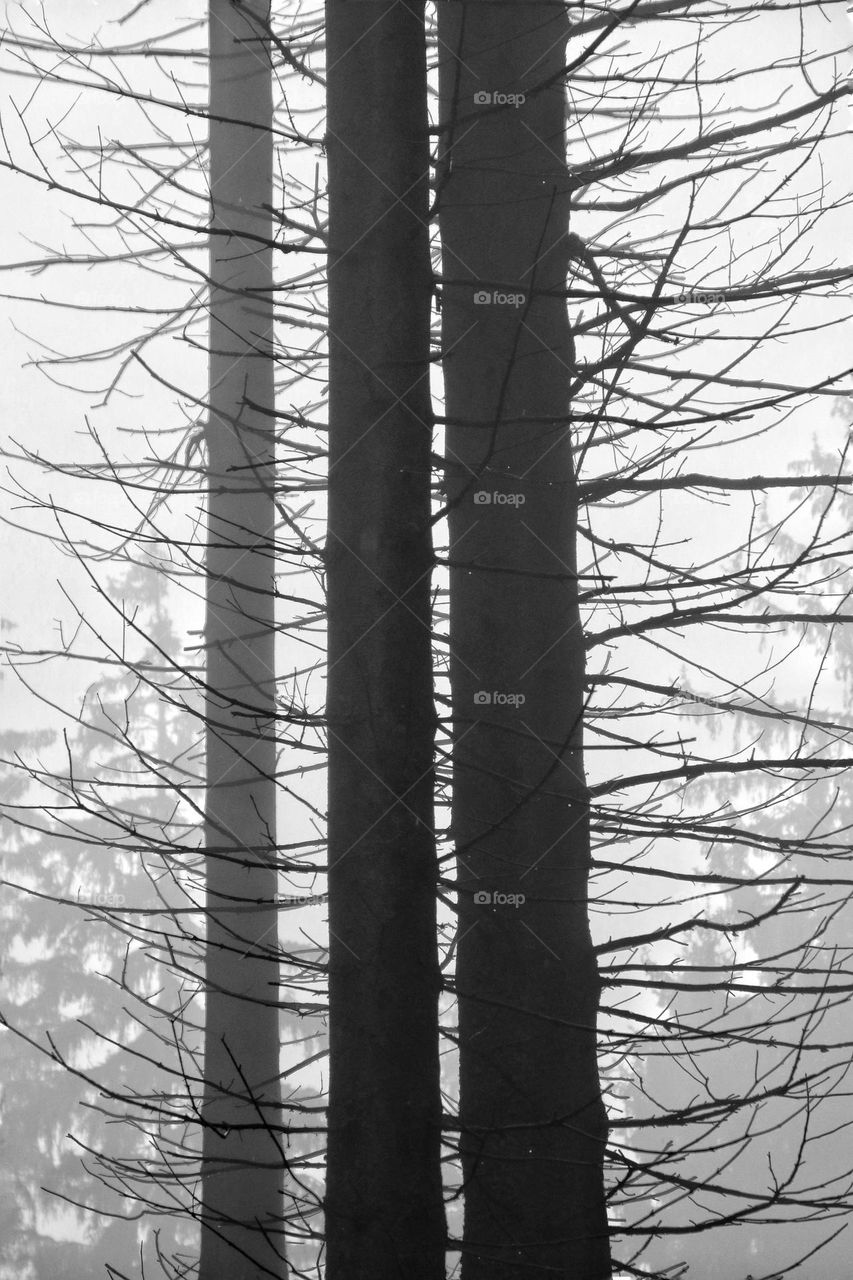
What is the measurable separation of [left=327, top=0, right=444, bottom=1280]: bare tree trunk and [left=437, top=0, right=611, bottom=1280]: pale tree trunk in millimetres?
109

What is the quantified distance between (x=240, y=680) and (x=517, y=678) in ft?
5.88

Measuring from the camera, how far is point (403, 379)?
189cm

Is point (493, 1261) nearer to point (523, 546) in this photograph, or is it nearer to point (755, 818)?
point (523, 546)

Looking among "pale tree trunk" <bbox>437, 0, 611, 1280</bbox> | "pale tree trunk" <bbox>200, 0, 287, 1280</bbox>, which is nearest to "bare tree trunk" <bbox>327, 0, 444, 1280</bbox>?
"pale tree trunk" <bbox>437, 0, 611, 1280</bbox>

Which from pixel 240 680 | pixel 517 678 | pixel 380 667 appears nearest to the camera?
pixel 380 667

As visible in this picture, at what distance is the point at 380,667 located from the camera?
182 centimetres

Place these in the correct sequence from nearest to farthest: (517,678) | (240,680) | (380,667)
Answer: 1. (380,667)
2. (517,678)
3. (240,680)

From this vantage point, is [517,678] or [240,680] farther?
[240,680]

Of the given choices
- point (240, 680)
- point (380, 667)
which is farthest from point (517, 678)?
point (240, 680)

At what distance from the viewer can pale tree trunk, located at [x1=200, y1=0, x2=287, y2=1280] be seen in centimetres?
339

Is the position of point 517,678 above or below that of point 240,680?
below

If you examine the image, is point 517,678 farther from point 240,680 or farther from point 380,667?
point 240,680

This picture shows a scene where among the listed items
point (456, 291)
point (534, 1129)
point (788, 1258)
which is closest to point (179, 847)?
point (534, 1129)

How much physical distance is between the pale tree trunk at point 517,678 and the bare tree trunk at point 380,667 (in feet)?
0.36
